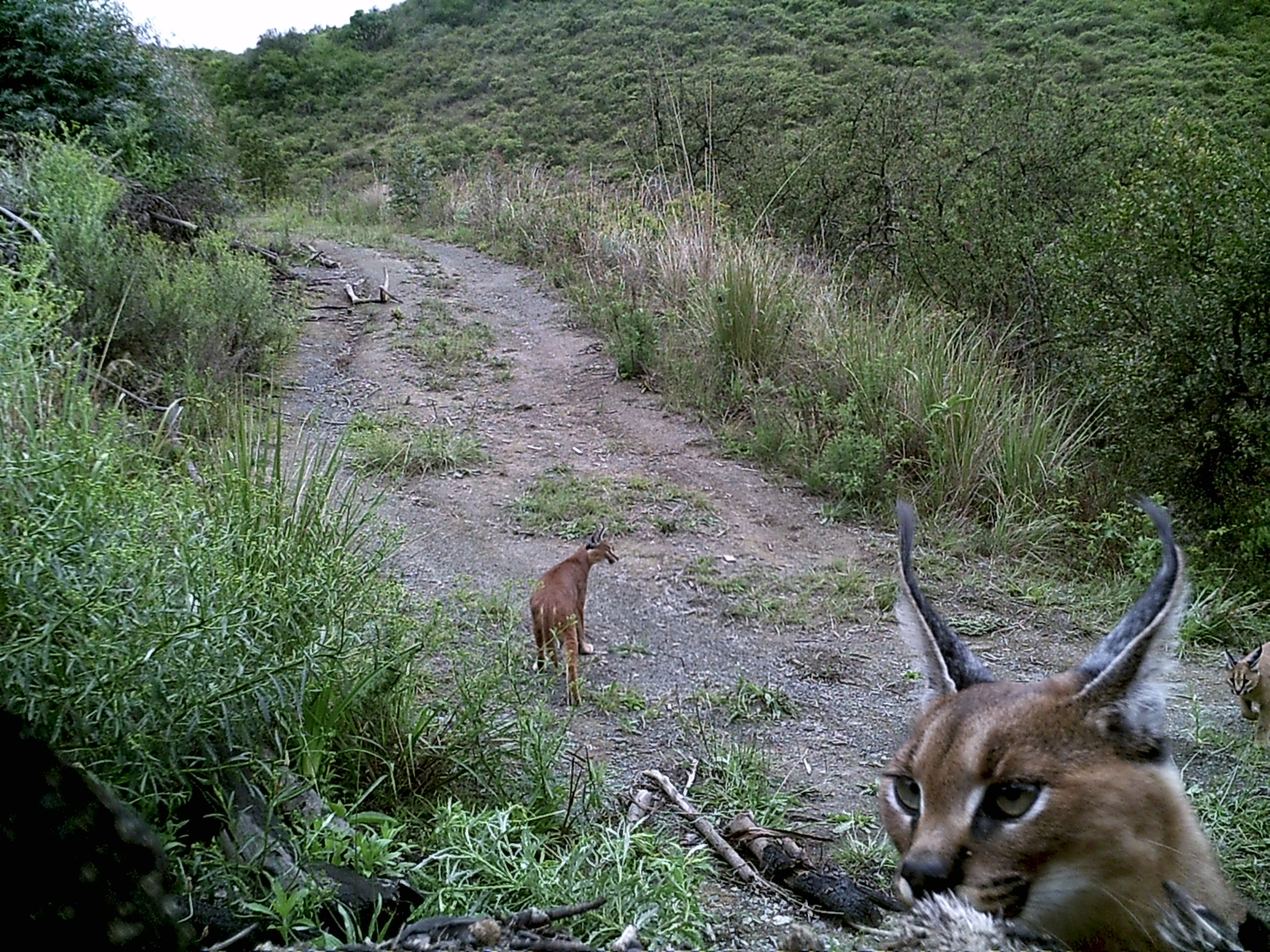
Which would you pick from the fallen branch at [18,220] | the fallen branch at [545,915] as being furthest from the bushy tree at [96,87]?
the fallen branch at [545,915]

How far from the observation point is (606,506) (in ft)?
23.1

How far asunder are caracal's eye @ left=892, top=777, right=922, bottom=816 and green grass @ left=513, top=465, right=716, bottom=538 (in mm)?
4781

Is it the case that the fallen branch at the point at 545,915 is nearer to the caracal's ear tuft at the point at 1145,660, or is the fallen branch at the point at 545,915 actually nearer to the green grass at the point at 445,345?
the caracal's ear tuft at the point at 1145,660

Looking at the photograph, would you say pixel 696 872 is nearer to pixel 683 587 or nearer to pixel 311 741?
pixel 311 741

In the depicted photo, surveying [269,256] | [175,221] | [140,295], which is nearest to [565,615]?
[140,295]

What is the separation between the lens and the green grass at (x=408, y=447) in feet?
22.8

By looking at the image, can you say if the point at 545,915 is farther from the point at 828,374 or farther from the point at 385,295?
the point at 385,295

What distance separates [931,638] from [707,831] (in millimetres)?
1696

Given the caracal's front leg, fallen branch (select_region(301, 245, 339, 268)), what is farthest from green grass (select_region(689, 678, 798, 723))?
fallen branch (select_region(301, 245, 339, 268))

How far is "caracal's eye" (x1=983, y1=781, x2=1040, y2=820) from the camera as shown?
168 cm

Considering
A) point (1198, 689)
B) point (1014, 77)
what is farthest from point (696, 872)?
point (1014, 77)

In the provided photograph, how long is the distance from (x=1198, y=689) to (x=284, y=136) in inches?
1418

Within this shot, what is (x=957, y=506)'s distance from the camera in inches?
267

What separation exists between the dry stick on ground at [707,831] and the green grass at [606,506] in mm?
3010
